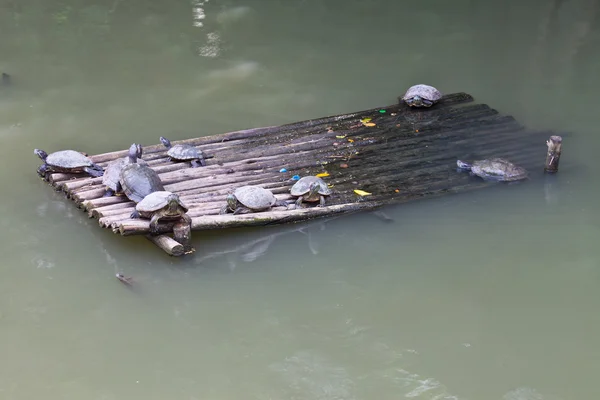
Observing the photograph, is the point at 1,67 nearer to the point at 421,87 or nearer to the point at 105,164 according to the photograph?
the point at 105,164

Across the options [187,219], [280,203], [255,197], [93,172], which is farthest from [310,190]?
[93,172]

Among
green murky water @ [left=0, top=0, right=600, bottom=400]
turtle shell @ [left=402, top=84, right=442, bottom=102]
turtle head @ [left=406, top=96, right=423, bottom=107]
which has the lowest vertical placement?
green murky water @ [left=0, top=0, right=600, bottom=400]

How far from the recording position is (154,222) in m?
4.38

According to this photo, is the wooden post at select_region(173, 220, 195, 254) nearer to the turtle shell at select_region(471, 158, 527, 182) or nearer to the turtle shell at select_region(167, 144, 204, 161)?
the turtle shell at select_region(167, 144, 204, 161)

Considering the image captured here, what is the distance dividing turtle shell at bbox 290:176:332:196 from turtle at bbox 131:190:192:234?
2.74 feet

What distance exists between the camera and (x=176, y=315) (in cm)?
403

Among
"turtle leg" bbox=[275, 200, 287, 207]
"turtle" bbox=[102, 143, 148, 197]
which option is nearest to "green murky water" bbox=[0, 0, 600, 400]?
"turtle leg" bbox=[275, 200, 287, 207]

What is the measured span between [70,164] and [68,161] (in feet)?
0.10

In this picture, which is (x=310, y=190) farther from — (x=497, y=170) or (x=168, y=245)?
(x=497, y=170)

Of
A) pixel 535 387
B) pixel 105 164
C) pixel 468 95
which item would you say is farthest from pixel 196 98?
pixel 535 387

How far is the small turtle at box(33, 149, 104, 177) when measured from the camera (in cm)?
511

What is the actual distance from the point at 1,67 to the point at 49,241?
3517mm

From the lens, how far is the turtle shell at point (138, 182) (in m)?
4.71

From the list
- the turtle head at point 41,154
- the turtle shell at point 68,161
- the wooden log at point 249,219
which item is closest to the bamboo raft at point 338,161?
the wooden log at point 249,219
